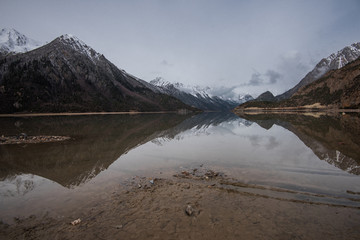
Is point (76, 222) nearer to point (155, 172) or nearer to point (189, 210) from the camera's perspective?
point (189, 210)

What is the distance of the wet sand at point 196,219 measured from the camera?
6.89 metres

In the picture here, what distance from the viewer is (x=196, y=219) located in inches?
310

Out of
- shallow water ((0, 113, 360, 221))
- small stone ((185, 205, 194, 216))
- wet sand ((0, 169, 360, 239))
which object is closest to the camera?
wet sand ((0, 169, 360, 239))

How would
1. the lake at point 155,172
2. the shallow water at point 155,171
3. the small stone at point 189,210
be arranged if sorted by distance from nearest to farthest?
the small stone at point 189,210 → the lake at point 155,172 → the shallow water at point 155,171

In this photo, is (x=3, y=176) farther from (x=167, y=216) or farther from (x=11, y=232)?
(x=167, y=216)

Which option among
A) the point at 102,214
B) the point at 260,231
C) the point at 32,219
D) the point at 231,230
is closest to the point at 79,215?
the point at 102,214

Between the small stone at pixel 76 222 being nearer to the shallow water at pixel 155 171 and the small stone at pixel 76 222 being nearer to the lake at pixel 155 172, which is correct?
the lake at pixel 155 172

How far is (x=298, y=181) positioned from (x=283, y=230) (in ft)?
19.0

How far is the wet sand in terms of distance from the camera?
6887mm

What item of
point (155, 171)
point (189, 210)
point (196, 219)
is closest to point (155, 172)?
point (155, 171)

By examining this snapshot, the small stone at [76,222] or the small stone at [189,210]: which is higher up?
the small stone at [189,210]

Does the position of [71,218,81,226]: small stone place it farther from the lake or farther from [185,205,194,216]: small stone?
[185,205,194,216]: small stone

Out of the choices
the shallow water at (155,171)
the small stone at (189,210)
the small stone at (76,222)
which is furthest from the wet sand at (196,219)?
the shallow water at (155,171)

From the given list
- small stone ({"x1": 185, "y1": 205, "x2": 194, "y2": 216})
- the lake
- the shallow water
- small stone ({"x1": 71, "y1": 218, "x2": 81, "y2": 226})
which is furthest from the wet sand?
the shallow water
